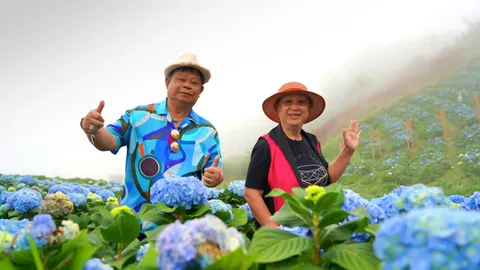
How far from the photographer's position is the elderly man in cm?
295

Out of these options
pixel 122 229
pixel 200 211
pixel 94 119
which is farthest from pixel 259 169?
pixel 122 229

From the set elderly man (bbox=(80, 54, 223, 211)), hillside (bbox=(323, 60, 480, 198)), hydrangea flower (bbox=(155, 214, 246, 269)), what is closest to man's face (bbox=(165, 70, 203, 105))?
elderly man (bbox=(80, 54, 223, 211))

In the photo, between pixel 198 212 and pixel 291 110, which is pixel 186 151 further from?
pixel 198 212

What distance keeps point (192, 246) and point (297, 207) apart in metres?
0.46

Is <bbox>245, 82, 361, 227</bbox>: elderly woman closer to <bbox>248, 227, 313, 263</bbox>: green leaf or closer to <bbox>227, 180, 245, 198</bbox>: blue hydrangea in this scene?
<bbox>248, 227, 313, 263</bbox>: green leaf

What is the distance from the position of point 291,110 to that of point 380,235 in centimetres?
200

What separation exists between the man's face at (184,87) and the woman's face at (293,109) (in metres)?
0.66

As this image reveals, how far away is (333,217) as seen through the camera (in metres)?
1.26

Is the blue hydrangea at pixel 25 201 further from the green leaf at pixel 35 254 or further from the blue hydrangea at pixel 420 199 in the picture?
the blue hydrangea at pixel 420 199

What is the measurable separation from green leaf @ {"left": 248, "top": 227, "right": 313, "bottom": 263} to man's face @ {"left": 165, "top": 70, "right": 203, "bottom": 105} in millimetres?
1905

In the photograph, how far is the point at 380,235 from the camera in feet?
2.64

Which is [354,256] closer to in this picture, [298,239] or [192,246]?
[298,239]

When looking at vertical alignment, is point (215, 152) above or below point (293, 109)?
below

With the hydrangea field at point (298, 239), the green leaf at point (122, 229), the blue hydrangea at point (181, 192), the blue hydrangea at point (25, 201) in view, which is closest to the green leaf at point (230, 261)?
the hydrangea field at point (298, 239)
